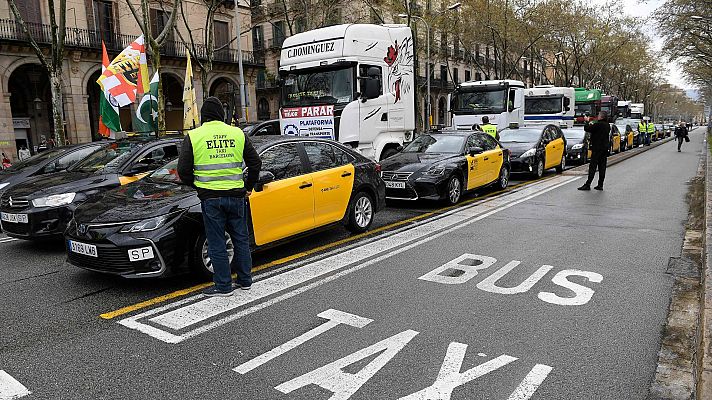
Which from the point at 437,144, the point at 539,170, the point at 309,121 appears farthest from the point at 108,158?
the point at 539,170

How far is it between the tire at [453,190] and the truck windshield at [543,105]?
15416 mm

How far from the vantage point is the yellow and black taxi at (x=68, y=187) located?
6855 millimetres

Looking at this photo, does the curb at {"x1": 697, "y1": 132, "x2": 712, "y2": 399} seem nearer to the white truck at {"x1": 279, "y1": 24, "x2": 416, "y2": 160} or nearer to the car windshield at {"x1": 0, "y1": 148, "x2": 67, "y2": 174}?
the white truck at {"x1": 279, "y1": 24, "x2": 416, "y2": 160}

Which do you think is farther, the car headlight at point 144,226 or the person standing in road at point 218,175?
the car headlight at point 144,226

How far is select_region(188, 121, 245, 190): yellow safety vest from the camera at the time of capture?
16.0ft

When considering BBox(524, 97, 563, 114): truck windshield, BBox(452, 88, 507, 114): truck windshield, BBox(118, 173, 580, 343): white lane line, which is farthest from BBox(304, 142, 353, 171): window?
BBox(524, 97, 563, 114): truck windshield

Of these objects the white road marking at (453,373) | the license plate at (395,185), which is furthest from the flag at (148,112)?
the white road marking at (453,373)

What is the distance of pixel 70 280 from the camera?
5.71 meters

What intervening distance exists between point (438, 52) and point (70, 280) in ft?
113

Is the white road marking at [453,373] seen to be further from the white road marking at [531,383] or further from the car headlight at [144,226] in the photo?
the car headlight at [144,226]

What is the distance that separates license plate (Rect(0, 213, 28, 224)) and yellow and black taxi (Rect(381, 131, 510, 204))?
229 inches

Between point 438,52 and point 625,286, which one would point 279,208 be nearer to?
point 625,286

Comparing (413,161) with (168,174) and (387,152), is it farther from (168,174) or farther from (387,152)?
(168,174)

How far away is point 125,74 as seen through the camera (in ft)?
42.3
